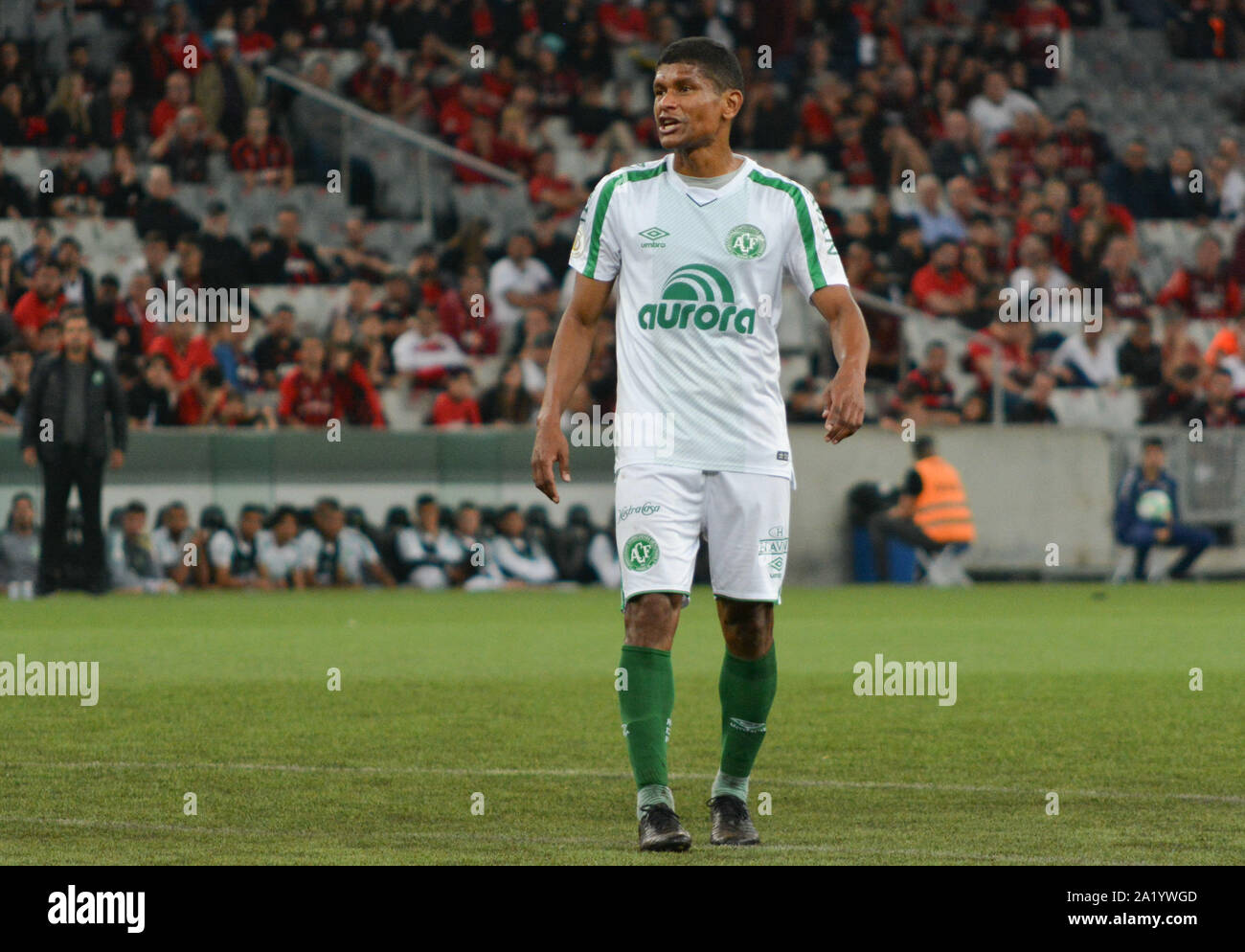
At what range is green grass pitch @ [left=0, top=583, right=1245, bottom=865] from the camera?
6.38 m

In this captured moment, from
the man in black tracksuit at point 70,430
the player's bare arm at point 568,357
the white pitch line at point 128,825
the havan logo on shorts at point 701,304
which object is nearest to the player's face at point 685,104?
the havan logo on shorts at point 701,304

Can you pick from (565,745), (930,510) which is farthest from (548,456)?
(930,510)

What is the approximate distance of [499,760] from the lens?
8.41 meters

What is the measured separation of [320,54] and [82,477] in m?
8.12

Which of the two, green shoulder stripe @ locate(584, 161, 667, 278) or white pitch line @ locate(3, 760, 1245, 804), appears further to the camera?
white pitch line @ locate(3, 760, 1245, 804)

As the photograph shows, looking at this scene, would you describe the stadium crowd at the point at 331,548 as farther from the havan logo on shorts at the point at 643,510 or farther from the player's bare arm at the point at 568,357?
the havan logo on shorts at the point at 643,510

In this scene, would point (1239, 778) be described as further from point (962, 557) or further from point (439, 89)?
point (439, 89)

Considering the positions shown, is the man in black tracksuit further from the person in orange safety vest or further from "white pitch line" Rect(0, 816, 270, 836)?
"white pitch line" Rect(0, 816, 270, 836)

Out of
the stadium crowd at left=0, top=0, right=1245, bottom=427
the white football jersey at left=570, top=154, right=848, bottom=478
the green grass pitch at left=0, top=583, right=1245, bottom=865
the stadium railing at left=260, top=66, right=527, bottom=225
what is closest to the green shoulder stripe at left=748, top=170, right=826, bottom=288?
the white football jersey at left=570, top=154, right=848, bottom=478

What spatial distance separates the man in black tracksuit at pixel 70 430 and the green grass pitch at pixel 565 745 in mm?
2259

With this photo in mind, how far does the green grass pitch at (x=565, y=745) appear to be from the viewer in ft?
20.9

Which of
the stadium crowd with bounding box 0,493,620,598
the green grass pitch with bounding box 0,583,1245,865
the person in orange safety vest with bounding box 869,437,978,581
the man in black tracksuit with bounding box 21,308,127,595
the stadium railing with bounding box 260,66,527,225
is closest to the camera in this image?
the green grass pitch with bounding box 0,583,1245,865

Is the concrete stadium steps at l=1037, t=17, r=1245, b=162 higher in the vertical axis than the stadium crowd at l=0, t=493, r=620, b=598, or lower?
higher

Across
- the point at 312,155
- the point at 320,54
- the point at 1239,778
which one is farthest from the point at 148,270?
the point at 1239,778
